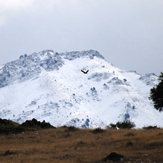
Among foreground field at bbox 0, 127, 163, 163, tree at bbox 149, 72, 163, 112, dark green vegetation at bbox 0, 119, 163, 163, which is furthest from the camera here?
tree at bbox 149, 72, 163, 112

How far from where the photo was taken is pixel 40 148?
33438 millimetres

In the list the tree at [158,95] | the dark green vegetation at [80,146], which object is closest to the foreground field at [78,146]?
the dark green vegetation at [80,146]

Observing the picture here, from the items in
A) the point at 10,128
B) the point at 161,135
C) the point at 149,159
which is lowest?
the point at 149,159

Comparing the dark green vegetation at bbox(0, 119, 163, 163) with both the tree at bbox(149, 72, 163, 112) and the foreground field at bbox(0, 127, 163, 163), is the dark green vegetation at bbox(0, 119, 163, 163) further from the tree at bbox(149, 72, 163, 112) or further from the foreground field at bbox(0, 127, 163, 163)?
the tree at bbox(149, 72, 163, 112)

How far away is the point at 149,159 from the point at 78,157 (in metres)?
5.45

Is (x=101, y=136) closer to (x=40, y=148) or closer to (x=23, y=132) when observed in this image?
(x=40, y=148)

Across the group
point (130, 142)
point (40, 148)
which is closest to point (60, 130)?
point (40, 148)

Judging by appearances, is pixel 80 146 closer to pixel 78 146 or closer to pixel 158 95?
pixel 78 146

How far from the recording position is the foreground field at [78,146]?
27891 millimetres

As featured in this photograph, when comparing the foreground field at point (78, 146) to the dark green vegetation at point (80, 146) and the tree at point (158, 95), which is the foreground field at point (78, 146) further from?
the tree at point (158, 95)

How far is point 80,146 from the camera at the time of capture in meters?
33.6

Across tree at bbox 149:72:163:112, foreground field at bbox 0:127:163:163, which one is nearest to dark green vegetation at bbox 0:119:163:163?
foreground field at bbox 0:127:163:163

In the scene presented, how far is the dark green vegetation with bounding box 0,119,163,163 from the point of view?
2748cm

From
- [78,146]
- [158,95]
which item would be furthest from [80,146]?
[158,95]
